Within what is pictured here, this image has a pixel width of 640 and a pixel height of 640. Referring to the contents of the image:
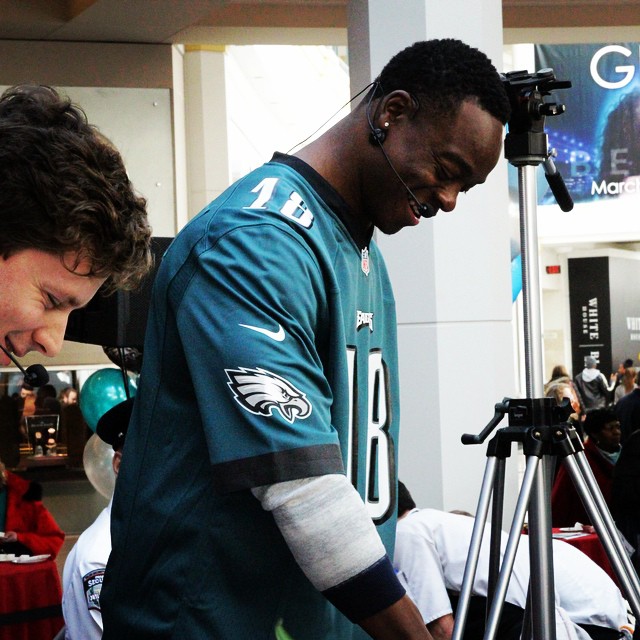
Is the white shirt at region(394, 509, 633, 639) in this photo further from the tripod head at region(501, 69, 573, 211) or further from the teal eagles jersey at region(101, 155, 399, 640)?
the teal eagles jersey at region(101, 155, 399, 640)

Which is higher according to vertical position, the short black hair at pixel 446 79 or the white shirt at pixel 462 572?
the short black hair at pixel 446 79

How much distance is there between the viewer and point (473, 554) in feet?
7.04

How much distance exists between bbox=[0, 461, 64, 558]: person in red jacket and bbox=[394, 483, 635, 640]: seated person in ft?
8.71

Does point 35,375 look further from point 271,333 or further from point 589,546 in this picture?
point 589,546

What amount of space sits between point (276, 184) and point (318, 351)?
0.69 ft

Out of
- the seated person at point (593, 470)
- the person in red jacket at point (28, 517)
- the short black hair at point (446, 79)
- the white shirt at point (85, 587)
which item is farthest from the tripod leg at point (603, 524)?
the person in red jacket at point (28, 517)

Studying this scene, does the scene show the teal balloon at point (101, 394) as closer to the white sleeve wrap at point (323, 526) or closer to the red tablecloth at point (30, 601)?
the red tablecloth at point (30, 601)

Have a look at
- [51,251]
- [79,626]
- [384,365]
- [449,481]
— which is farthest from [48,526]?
[51,251]

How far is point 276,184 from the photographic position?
1.31 meters

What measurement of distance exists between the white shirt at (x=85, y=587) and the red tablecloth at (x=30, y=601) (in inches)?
66.4

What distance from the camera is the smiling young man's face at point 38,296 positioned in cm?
100

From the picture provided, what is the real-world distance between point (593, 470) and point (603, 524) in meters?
4.05

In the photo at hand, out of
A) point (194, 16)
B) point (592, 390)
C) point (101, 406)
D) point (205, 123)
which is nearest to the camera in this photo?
point (101, 406)

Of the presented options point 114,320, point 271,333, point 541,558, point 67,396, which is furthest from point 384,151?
point 67,396
